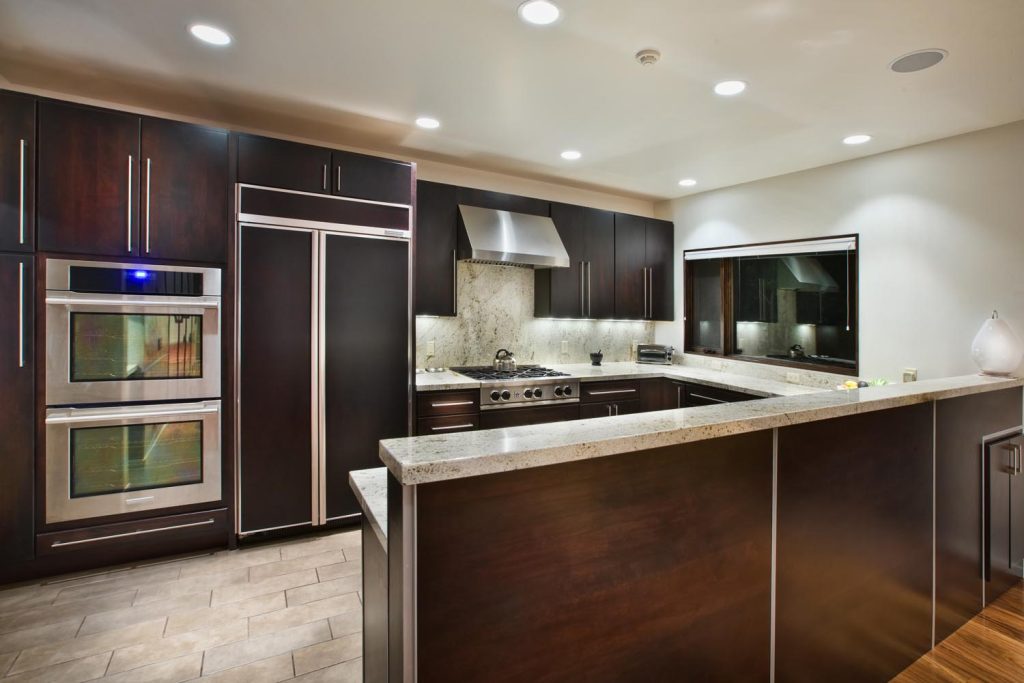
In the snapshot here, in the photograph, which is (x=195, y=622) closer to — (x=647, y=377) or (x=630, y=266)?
(x=647, y=377)

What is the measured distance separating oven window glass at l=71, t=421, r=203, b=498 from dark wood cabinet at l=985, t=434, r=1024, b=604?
13.3 ft

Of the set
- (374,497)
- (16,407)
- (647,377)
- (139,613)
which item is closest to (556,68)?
(374,497)

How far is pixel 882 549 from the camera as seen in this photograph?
1835mm

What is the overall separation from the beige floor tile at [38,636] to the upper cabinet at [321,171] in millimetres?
2321

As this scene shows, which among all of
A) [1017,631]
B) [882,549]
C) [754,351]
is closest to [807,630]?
[882,549]

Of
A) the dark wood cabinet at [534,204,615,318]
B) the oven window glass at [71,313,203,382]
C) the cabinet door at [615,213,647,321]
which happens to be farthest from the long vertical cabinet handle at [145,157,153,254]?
the cabinet door at [615,213,647,321]

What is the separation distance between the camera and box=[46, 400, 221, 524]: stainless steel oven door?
2.45m

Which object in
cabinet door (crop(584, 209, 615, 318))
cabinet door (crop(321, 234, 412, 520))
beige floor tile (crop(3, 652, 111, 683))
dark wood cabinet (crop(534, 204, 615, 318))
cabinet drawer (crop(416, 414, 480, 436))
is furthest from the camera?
cabinet door (crop(584, 209, 615, 318))

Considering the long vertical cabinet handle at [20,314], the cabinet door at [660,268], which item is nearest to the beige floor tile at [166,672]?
the long vertical cabinet handle at [20,314]

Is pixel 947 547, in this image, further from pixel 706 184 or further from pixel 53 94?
pixel 53 94

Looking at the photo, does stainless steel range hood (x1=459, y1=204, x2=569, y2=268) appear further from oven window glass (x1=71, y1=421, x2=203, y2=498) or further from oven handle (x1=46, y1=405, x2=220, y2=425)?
oven window glass (x1=71, y1=421, x2=203, y2=498)

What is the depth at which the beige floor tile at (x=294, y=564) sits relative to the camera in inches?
102

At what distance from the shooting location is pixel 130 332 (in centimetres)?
257

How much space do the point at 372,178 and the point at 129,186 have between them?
50.4 inches
